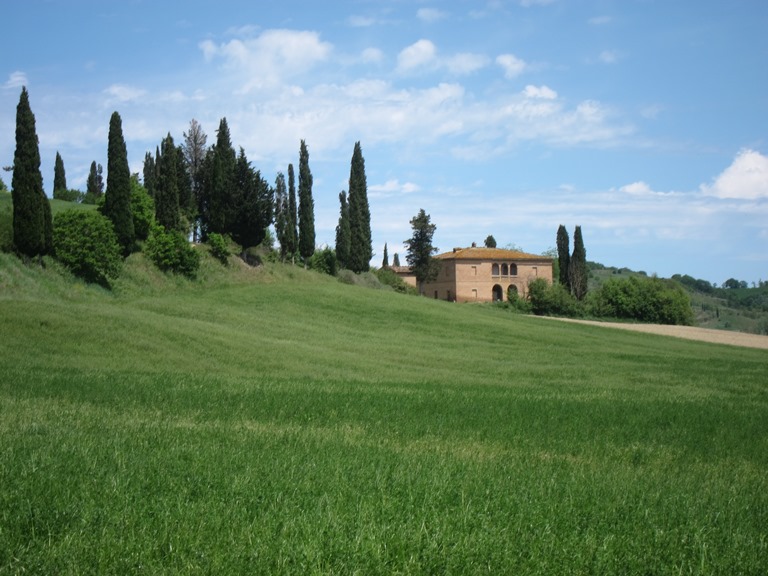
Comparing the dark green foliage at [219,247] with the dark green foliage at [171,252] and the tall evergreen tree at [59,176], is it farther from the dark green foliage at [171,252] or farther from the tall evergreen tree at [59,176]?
the tall evergreen tree at [59,176]

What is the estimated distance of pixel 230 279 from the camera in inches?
2451

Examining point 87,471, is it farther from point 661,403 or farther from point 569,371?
point 569,371

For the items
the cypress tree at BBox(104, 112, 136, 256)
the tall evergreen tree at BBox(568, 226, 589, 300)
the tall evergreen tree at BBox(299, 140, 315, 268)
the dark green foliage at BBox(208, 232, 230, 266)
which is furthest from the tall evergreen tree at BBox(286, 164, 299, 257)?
the tall evergreen tree at BBox(568, 226, 589, 300)

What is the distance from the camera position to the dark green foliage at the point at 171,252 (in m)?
55.1

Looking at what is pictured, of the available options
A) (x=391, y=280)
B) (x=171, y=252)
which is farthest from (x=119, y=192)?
(x=391, y=280)

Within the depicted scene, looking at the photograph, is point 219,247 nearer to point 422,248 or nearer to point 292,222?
point 292,222

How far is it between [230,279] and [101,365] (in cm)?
4022

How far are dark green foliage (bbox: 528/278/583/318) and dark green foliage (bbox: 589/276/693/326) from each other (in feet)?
12.9

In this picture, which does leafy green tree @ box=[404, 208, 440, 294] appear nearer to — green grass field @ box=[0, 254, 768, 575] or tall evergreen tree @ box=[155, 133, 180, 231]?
tall evergreen tree @ box=[155, 133, 180, 231]

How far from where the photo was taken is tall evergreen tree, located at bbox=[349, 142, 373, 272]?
3329 inches

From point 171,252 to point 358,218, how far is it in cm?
3278

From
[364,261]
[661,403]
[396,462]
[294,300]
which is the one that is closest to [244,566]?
[396,462]

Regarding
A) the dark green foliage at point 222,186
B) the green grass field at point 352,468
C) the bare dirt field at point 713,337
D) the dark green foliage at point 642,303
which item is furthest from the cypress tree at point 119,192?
the dark green foliage at point 642,303

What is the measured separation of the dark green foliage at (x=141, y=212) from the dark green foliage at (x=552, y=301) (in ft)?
171
